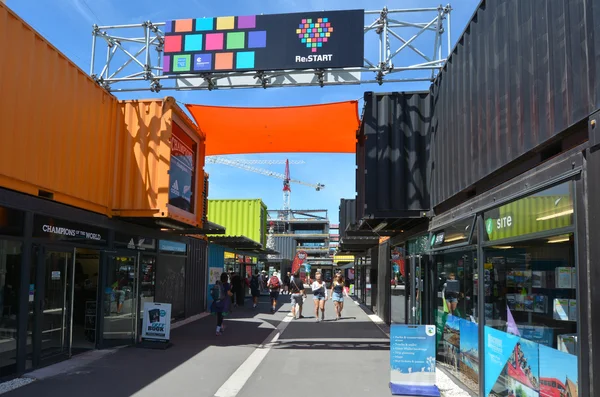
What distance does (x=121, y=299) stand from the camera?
10.4m

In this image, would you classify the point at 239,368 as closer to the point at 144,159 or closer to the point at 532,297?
the point at 144,159

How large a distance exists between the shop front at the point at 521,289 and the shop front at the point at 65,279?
6171 millimetres

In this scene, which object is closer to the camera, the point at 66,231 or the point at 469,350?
the point at 469,350

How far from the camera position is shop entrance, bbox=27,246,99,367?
24.6 ft

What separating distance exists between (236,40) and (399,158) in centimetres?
388

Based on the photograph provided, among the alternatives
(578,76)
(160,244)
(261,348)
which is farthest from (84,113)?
(578,76)

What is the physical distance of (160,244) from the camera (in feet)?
41.8

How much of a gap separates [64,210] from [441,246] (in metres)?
6.18

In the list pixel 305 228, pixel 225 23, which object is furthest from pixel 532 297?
pixel 305 228

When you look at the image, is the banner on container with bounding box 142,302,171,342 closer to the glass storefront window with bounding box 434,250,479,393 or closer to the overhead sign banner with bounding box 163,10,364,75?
the overhead sign banner with bounding box 163,10,364,75

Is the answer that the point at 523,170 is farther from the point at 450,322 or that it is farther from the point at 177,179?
the point at 177,179

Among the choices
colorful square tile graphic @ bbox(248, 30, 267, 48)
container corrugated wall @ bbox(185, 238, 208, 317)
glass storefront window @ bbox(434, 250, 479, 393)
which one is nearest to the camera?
glass storefront window @ bbox(434, 250, 479, 393)

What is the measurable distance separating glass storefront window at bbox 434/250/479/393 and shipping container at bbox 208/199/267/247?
1683 cm

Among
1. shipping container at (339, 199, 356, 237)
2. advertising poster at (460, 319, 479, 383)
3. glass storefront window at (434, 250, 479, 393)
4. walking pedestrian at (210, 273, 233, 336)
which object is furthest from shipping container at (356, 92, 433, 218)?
shipping container at (339, 199, 356, 237)
